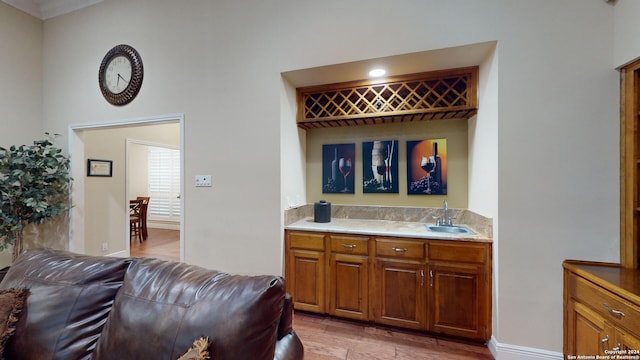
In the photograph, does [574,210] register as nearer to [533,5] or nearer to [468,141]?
[468,141]

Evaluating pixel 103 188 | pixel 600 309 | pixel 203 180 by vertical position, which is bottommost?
pixel 600 309

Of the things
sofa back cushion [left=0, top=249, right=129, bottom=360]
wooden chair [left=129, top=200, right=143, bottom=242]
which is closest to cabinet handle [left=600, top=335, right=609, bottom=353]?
sofa back cushion [left=0, top=249, right=129, bottom=360]

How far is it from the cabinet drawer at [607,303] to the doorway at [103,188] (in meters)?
3.35

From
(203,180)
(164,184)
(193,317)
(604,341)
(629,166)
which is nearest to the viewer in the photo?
(193,317)

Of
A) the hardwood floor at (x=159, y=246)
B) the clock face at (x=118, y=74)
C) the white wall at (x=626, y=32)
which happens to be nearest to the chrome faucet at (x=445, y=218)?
the white wall at (x=626, y=32)

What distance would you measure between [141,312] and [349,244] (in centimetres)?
163

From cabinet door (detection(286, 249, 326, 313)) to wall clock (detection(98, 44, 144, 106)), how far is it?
2.61m

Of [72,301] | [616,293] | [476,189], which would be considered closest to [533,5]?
[476,189]

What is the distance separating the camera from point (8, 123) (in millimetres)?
3086

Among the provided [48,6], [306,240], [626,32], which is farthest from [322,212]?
[48,6]

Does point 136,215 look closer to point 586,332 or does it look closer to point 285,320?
point 285,320

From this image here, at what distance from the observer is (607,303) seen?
1.40 metres

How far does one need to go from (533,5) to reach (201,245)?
11.6ft

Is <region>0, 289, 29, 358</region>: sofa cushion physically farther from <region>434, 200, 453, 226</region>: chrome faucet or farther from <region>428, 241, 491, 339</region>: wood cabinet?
<region>434, 200, 453, 226</region>: chrome faucet
